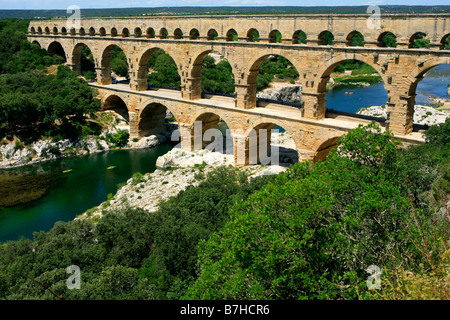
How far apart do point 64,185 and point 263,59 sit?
505 inches

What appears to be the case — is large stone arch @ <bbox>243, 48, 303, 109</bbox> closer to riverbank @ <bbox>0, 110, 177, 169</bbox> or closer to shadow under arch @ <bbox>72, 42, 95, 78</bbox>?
riverbank @ <bbox>0, 110, 177, 169</bbox>

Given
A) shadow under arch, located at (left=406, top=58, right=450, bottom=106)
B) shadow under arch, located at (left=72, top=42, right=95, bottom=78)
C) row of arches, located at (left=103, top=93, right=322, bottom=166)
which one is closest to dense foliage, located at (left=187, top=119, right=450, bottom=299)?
shadow under arch, located at (left=406, top=58, right=450, bottom=106)

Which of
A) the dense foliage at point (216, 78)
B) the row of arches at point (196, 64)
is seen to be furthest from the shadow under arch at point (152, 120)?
the dense foliage at point (216, 78)

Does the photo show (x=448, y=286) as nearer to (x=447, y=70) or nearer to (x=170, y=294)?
(x=170, y=294)

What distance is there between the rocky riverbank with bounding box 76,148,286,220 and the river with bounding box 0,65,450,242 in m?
1.58

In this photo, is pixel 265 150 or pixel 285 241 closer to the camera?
pixel 285 241

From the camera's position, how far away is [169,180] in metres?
21.2

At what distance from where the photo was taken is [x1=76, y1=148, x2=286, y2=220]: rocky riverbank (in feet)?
64.1

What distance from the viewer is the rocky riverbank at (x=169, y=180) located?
19.5 meters

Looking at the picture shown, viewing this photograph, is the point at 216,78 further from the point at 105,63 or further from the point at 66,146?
the point at 66,146

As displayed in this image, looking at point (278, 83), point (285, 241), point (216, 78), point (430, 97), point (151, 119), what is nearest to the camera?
point (285, 241)

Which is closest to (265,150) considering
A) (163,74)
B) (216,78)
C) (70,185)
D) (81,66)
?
(70,185)

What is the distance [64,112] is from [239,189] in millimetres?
16066
